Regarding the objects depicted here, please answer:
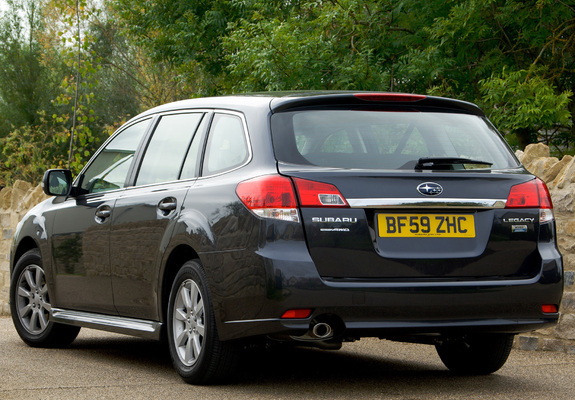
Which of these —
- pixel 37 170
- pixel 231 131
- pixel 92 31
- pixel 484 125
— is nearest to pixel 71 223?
pixel 231 131

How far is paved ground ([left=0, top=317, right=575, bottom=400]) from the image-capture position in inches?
212

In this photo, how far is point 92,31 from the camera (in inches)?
1566

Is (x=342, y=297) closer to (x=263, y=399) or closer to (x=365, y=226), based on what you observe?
(x=365, y=226)

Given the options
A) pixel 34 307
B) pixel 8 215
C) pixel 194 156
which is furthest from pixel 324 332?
pixel 8 215

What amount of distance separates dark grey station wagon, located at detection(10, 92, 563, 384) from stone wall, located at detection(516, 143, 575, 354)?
1.47 m

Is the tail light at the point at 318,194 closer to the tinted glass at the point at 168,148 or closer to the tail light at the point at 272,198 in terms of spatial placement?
the tail light at the point at 272,198

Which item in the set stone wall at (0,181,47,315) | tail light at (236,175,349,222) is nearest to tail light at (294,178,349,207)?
tail light at (236,175,349,222)

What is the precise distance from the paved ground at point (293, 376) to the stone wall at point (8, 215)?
4.42m

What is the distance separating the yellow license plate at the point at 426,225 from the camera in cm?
498

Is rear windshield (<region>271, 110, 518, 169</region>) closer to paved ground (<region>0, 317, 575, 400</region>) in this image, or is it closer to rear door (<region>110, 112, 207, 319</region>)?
rear door (<region>110, 112, 207, 319</region>)

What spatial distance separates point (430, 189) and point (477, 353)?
162 centimetres

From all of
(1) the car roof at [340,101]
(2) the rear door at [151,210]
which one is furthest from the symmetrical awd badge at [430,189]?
(2) the rear door at [151,210]

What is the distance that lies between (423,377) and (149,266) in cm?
189

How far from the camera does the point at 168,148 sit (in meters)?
6.32
